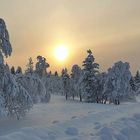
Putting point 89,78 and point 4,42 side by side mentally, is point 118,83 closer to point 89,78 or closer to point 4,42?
point 89,78

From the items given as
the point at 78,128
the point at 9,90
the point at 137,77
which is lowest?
the point at 78,128

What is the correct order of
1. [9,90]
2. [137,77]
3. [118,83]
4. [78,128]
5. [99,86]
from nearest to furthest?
[78,128]
[9,90]
[118,83]
[99,86]
[137,77]

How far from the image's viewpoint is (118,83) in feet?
203

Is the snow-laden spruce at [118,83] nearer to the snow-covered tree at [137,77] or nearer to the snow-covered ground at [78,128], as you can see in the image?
the snow-covered ground at [78,128]

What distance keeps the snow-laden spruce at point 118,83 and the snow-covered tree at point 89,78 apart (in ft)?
7.54

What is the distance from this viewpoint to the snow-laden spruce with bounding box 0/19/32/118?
22.6 m

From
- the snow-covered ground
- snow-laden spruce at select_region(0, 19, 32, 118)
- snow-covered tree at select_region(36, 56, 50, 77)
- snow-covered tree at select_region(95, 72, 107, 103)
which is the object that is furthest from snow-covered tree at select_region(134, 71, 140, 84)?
snow-laden spruce at select_region(0, 19, 32, 118)

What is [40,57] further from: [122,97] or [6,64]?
[6,64]

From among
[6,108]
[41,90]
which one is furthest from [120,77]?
[6,108]

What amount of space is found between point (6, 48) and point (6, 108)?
393 cm

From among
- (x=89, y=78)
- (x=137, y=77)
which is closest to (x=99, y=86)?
(x=89, y=78)

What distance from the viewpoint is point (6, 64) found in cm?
2347

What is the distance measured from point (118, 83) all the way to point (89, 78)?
519 cm

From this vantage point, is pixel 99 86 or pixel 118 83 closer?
pixel 118 83
